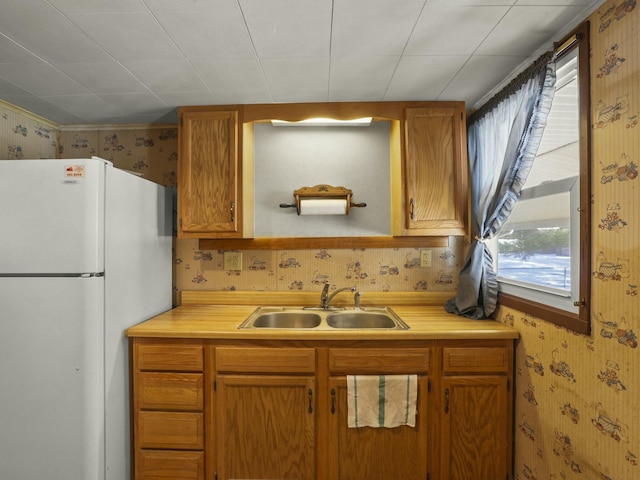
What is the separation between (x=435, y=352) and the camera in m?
1.59

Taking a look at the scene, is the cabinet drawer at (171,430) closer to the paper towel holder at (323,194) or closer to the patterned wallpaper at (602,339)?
the paper towel holder at (323,194)

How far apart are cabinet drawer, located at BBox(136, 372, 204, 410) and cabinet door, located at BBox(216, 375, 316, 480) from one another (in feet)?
0.35

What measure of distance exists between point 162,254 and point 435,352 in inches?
69.0

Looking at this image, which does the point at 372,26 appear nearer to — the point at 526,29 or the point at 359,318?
the point at 526,29

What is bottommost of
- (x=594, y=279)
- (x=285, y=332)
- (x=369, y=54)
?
(x=285, y=332)

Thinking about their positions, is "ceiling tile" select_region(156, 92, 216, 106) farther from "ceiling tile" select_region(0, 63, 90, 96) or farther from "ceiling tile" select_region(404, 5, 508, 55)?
"ceiling tile" select_region(404, 5, 508, 55)

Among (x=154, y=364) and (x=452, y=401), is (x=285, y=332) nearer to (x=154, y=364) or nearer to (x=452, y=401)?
(x=154, y=364)

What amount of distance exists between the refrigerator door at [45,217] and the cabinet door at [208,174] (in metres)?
0.55

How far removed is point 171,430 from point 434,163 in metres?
2.06

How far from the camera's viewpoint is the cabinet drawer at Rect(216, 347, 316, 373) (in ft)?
5.20

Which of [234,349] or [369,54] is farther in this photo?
[234,349]

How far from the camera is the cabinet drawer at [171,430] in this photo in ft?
5.23

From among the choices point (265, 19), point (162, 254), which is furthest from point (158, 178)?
point (265, 19)

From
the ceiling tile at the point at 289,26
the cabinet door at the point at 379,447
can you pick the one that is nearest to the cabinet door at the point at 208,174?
the ceiling tile at the point at 289,26
